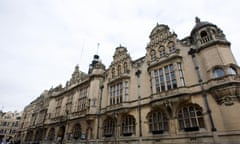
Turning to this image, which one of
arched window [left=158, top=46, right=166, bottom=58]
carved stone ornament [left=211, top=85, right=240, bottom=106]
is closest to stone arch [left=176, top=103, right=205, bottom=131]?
carved stone ornament [left=211, top=85, right=240, bottom=106]

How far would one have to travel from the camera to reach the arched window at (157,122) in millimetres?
16158

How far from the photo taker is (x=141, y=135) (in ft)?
56.5

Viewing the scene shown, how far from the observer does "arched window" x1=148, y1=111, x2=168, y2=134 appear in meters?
16.2

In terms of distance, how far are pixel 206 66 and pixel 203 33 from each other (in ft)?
14.9

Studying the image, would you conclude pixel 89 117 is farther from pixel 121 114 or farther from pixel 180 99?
pixel 180 99

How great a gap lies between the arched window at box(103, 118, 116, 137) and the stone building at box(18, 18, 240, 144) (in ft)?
0.45

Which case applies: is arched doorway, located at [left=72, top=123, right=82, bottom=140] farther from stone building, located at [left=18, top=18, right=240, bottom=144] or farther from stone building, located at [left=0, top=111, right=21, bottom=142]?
stone building, located at [left=0, top=111, right=21, bottom=142]

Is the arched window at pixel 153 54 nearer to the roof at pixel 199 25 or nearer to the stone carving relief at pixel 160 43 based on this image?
the stone carving relief at pixel 160 43

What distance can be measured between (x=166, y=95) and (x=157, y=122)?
3.41 metres

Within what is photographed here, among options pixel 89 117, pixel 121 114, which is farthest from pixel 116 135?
pixel 89 117

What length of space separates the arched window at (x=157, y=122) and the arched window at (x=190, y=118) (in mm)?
1749

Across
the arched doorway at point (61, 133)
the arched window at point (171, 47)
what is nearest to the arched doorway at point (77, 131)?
the arched doorway at point (61, 133)

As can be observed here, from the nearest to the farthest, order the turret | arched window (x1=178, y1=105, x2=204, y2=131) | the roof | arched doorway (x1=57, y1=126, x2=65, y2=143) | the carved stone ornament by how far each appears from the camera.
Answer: the carved stone ornament → arched window (x1=178, y1=105, x2=204, y2=131) → the turret → the roof → arched doorway (x1=57, y1=126, x2=65, y2=143)

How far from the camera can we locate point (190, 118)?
14.7 meters
